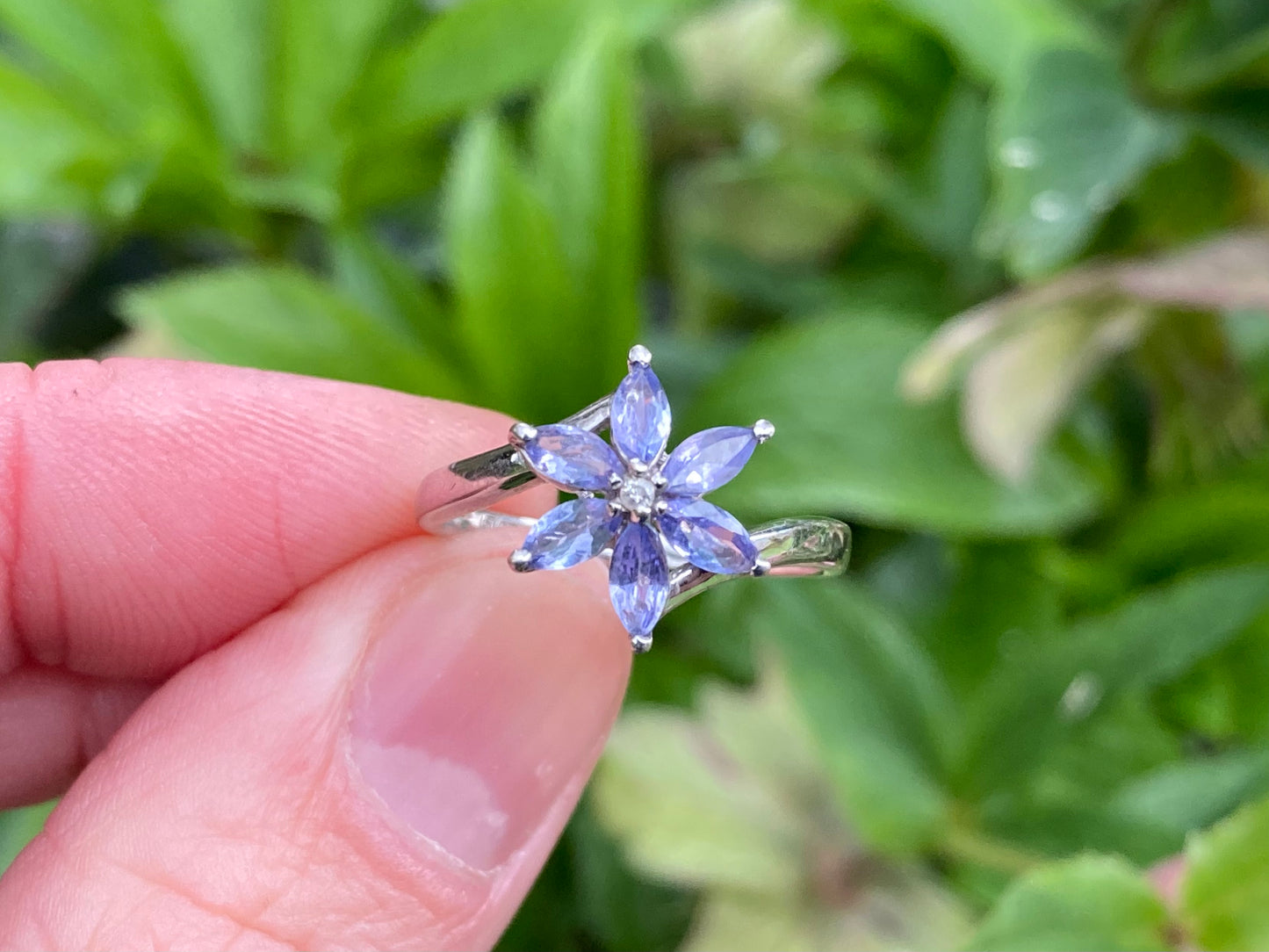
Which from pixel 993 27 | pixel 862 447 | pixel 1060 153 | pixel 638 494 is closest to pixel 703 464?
pixel 638 494

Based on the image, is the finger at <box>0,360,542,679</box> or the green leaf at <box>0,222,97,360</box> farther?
the green leaf at <box>0,222,97,360</box>

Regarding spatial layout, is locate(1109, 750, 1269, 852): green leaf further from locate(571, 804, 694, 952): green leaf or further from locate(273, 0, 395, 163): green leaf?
locate(273, 0, 395, 163): green leaf

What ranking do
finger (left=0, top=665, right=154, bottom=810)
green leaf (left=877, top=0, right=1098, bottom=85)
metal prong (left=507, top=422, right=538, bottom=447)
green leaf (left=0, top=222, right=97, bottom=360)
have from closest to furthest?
metal prong (left=507, top=422, right=538, bottom=447) → finger (left=0, top=665, right=154, bottom=810) → green leaf (left=877, top=0, right=1098, bottom=85) → green leaf (left=0, top=222, right=97, bottom=360)

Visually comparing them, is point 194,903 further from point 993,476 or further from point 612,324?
point 993,476

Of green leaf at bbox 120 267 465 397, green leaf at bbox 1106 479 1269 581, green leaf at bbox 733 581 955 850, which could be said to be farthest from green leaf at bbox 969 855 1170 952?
green leaf at bbox 120 267 465 397

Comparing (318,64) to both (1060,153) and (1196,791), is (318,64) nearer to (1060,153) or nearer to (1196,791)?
(1060,153)

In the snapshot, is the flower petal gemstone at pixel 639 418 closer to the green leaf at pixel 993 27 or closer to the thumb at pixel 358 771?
the thumb at pixel 358 771

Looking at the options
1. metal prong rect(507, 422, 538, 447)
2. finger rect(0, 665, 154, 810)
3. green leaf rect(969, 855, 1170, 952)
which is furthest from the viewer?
finger rect(0, 665, 154, 810)

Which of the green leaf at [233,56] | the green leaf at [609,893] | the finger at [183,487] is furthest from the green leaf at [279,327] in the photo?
the green leaf at [609,893]
